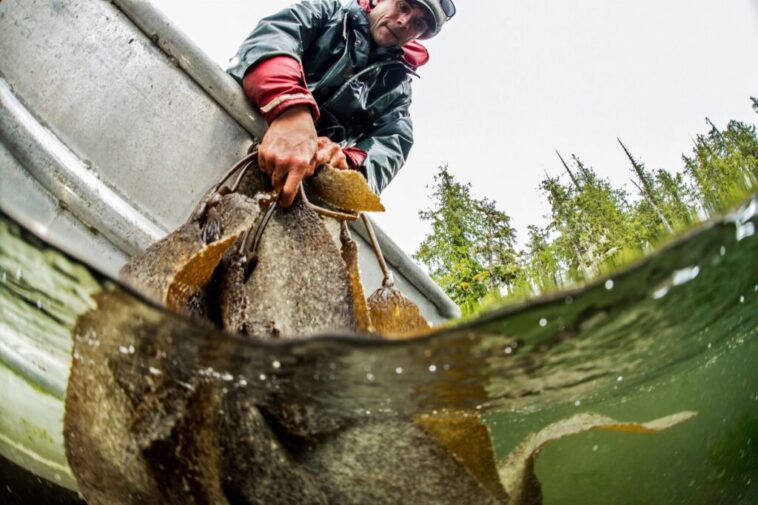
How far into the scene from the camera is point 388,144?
7.71 ft

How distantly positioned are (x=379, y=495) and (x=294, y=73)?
1362 millimetres

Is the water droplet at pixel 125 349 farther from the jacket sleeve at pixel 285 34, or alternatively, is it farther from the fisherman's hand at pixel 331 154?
the jacket sleeve at pixel 285 34

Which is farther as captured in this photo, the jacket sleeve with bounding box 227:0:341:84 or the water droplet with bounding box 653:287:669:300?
the jacket sleeve with bounding box 227:0:341:84

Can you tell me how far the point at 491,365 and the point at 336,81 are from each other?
5.70 ft

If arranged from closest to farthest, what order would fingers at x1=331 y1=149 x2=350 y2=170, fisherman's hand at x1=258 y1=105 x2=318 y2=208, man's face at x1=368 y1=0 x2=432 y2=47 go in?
fisherman's hand at x1=258 y1=105 x2=318 y2=208 → fingers at x1=331 y1=149 x2=350 y2=170 → man's face at x1=368 y1=0 x2=432 y2=47

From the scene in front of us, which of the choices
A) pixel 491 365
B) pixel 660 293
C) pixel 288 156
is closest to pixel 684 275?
pixel 660 293

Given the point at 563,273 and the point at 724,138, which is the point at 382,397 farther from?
the point at 724,138

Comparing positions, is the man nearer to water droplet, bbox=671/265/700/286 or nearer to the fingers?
the fingers

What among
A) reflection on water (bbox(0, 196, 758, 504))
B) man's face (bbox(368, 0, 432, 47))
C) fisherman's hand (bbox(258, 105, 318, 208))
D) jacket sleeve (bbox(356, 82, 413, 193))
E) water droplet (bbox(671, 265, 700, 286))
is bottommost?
reflection on water (bbox(0, 196, 758, 504))

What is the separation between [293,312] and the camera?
1.13 metres

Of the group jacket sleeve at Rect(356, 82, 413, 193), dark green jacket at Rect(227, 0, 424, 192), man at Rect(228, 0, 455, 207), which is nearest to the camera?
man at Rect(228, 0, 455, 207)

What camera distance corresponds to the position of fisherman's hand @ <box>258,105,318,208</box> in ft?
4.18

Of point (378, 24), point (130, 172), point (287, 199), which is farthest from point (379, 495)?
point (378, 24)

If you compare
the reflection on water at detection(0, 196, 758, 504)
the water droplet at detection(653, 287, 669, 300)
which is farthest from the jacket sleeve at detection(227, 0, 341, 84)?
the water droplet at detection(653, 287, 669, 300)
